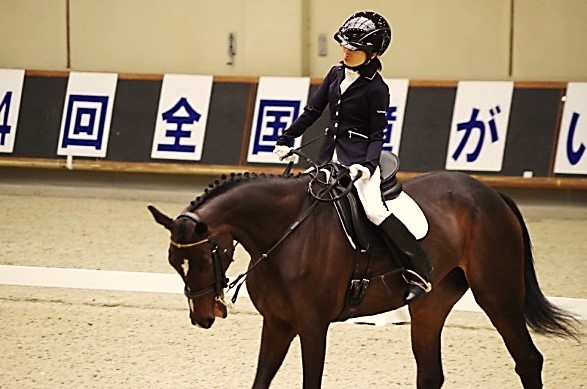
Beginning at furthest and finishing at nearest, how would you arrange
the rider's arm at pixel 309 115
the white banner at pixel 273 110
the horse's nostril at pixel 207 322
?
the white banner at pixel 273 110
the rider's arm at pixel 309 115
the horse's nostril at pixel 207 322

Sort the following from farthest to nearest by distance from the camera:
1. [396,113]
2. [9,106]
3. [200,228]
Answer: [9,106]
[396,113]
[200,228]

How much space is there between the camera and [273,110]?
31.0ft

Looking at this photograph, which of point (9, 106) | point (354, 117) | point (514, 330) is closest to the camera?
point (354, 117)

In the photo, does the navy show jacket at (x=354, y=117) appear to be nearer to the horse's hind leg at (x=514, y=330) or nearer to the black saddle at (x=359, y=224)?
the black saddle at (x=359, y=224)

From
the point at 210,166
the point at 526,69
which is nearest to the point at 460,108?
the point at 526,69

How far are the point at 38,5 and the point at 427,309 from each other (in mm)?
6673

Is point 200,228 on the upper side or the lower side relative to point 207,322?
upper

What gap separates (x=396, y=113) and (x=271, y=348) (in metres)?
5.28

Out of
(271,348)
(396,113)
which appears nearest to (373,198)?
(271,348)

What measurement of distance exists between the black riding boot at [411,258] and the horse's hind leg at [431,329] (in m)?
0.31

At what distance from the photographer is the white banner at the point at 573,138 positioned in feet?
28.9

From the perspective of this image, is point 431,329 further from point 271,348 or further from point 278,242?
point 278,242

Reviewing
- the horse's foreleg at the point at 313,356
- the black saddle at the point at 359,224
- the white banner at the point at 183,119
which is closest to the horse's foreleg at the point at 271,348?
the horse's foreleg at the point at 313,356

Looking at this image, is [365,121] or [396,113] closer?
[365,121]
